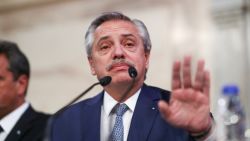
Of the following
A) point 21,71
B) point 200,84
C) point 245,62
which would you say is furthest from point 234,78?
point 200,84

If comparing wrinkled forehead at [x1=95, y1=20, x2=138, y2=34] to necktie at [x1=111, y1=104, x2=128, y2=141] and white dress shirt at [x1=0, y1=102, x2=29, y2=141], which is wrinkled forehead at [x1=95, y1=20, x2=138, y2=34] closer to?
necktie at [x1=111, y1=104, x2=128, y2=141]

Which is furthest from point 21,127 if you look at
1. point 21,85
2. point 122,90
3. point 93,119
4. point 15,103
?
point 122,90

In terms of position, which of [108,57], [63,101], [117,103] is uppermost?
[108,57]

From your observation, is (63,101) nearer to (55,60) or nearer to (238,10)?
(55,60)

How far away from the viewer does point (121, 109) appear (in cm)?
237

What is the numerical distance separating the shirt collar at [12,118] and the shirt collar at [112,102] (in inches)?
32.6

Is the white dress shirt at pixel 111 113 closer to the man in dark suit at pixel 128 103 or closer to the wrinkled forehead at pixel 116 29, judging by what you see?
the man in dark suit at pixel 128 103

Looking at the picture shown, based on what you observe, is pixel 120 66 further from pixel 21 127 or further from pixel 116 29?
pixel 21 127

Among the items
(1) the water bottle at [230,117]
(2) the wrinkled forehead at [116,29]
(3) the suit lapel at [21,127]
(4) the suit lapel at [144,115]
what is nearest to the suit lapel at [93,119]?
(4) the suit lapel at [144,115]

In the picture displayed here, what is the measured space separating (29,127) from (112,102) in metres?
0.80

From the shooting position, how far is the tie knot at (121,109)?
2.35m

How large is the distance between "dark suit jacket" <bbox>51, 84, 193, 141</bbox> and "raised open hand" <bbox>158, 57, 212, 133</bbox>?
11cm

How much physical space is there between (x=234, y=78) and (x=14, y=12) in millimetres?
2056

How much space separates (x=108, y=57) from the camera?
239 centimetres
